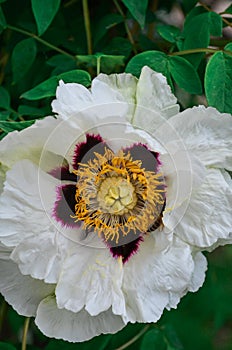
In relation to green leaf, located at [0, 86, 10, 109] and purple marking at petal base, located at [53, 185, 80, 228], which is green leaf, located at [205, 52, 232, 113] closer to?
purple marking at petal base, located at [53, 185, 80, 228]

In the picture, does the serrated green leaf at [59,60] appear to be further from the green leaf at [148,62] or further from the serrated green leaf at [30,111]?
the green leaf at [148,62]

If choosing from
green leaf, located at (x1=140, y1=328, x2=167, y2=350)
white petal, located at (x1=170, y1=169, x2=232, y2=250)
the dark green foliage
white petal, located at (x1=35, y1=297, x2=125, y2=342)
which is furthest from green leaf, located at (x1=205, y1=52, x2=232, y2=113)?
green leaf, located at (x1=140, y1=328, x2=167, y2=350)

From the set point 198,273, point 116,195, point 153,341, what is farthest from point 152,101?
point 153,341

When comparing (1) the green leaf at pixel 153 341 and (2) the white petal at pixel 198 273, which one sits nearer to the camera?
(2) the white petal at pixel 198 273

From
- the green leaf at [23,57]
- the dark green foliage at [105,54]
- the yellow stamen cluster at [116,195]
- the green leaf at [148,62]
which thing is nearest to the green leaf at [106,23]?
the dark green foliage at [105,54]

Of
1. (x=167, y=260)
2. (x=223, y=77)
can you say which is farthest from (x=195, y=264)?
(x=223, y=77)

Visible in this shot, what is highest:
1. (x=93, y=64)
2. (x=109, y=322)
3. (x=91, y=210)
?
(x=93, y=64)

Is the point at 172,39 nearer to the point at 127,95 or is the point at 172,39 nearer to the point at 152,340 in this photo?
the point at 127,95
